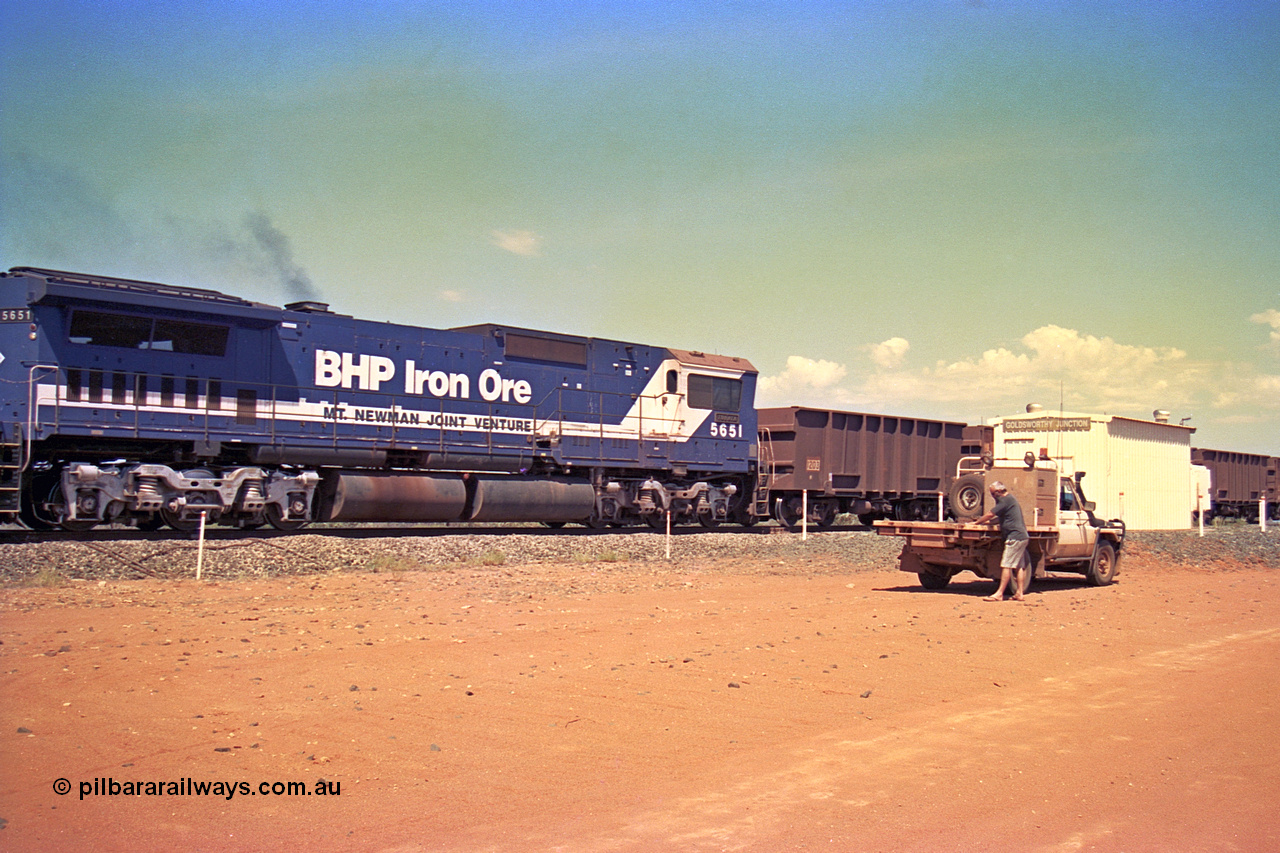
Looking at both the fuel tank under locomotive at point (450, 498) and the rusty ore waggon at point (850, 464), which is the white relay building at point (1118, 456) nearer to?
the rusty ore waggon at point (850, 464)

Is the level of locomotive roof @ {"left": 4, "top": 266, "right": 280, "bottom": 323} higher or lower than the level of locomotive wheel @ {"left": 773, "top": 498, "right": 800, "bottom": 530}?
higher

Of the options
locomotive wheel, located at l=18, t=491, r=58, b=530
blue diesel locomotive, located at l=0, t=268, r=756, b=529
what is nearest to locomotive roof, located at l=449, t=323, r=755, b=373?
blue diesel locomotive, located at l=0, t=268, r=756, b=529

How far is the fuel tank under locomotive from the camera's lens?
712 inches

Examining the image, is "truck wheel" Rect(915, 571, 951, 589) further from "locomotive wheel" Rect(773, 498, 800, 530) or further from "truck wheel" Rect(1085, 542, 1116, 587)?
"locomotive wheel" Rect(773, 498, 800, 530)

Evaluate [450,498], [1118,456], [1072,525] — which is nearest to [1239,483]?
[1118,456]

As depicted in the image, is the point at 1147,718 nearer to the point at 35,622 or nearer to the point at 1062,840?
the point at 1062,840

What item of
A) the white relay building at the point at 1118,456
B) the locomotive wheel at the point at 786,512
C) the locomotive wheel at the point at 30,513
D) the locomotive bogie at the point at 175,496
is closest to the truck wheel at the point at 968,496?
the locomotive bogie at the point at 175,496

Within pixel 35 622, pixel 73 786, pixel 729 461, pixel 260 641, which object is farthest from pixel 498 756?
pixel 729 461

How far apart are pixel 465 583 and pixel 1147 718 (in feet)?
28.8

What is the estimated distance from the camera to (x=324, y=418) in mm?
18250

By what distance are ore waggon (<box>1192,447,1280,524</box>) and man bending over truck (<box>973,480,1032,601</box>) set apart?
1229 inches

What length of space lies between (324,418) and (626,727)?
13184 millimetres

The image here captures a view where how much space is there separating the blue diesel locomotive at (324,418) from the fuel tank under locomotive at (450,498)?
0.13 feet

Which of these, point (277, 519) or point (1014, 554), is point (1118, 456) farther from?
point (277, 519)
